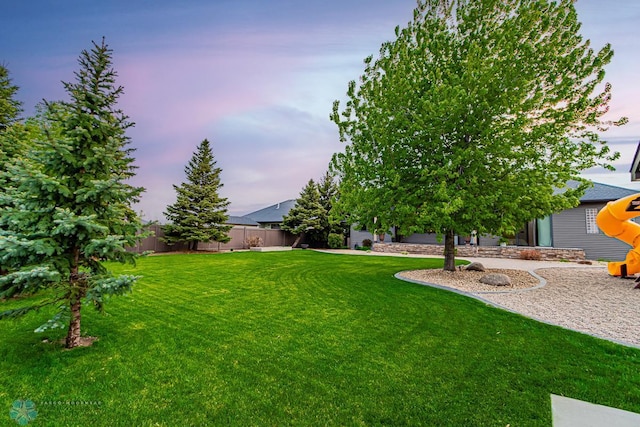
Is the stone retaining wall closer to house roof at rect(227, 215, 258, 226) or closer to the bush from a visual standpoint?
the bush

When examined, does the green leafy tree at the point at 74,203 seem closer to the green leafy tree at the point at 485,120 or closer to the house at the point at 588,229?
the green leafy tree at the point at 485,120

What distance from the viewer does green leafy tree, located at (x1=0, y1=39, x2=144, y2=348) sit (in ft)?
9.98

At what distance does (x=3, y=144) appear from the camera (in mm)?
6266

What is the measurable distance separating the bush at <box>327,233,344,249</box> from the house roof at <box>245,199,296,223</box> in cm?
806

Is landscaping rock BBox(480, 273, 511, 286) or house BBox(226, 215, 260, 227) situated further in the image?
house BBox(226, 215, 260, 227)

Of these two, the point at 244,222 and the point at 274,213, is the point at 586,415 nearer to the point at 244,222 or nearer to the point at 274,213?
the point at 244,222

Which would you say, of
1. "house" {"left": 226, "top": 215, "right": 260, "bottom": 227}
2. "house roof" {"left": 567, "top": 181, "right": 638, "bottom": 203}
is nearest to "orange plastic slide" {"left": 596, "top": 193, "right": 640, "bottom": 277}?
"house roof" {"left": 567, "top": 181, "right": 638, "bottom": 203}

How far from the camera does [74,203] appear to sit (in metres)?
3.43

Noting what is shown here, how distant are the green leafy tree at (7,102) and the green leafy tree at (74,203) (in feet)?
23.1

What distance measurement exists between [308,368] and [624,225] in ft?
35.6

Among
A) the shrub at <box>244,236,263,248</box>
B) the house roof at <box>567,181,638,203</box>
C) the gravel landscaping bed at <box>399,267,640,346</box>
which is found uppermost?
the house roof at <box>567,181,638,203</box>

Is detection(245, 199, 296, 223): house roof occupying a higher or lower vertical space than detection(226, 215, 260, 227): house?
higher

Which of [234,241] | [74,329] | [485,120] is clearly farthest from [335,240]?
[74,329]

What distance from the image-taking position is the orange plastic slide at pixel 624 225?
8180 millimetres
